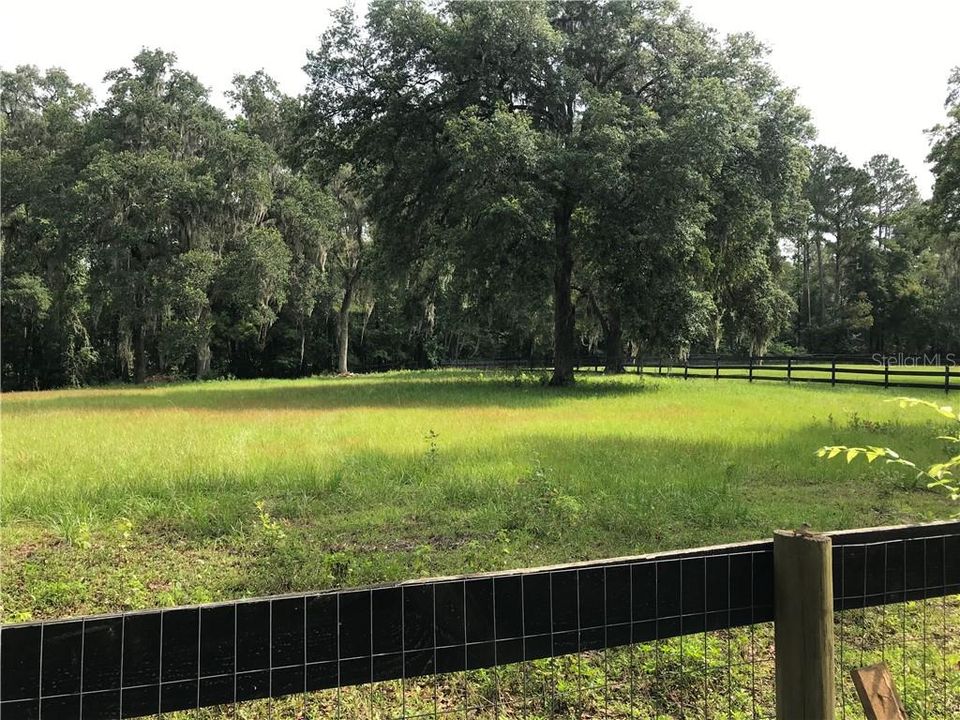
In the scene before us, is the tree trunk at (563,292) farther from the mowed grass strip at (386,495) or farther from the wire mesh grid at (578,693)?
the wire mesh grid at (578,693)

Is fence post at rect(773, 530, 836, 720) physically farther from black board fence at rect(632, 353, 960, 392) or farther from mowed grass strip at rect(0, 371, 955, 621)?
Result: black board fence at rect(632, 353, 960, 392)

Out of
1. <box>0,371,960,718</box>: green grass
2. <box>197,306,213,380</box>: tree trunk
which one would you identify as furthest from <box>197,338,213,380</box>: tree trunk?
<box>0,371,960,718</box>: green grass

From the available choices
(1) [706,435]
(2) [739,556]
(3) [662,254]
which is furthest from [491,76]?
(2) [739,556]

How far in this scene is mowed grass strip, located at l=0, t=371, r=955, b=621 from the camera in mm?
4988

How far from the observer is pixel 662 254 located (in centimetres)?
2002

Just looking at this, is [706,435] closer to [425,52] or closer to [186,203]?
[425,52]

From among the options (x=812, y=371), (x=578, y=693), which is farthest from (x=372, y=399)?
(x=812, y=371)

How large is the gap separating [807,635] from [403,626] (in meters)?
1.23

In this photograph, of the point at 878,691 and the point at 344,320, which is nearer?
the point at 878,691

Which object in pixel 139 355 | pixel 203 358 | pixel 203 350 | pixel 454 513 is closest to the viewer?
pixel 454 513

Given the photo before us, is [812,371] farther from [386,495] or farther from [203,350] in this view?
[203,350]

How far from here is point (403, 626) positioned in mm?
1856

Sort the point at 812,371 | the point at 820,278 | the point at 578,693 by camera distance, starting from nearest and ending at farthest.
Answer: the point at 578,693, the point at 812,371, the point at 820,278

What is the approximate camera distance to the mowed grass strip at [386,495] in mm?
4988
